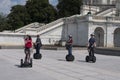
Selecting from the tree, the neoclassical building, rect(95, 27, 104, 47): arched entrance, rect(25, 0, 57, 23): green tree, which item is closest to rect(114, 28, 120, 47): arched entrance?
the neoclassical building

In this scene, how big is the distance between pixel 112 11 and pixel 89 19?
694 inches

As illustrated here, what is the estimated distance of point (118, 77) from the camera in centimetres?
1733

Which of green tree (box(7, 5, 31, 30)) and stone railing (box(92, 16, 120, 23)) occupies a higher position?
green tree (box(7, 5, 31, 30))

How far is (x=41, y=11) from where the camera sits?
84.6 m

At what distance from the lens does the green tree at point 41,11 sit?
278 feet

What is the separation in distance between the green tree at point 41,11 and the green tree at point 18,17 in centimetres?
131

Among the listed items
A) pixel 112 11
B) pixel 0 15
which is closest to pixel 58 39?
pixel 112 11

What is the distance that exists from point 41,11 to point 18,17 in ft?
18.4

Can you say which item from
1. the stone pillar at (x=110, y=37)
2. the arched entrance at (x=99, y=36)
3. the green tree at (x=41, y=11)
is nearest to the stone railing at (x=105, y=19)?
the stone pillar at (x=110, y=37)

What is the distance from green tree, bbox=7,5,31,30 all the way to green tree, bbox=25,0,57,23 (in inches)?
51.7

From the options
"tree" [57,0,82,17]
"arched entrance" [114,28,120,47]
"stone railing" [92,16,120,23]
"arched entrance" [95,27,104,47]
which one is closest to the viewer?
"stone railing" [92,16,120,23]

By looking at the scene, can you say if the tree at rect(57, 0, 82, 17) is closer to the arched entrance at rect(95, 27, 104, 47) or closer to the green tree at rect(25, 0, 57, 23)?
the green tree at rect(25, 0, 57, 23)

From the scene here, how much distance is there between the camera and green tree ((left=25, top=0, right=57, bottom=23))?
8462 cm

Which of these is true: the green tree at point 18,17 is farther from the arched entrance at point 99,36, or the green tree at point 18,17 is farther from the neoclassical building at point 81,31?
the arched entrance at point 99,36
